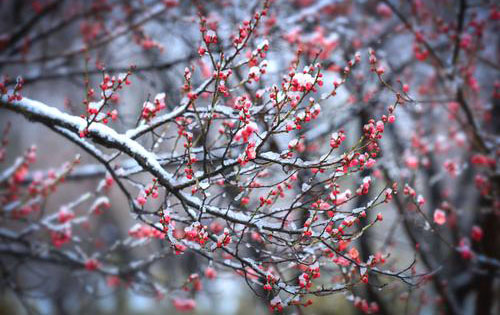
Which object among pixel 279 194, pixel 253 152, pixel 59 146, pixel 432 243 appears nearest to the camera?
pixel 253 152

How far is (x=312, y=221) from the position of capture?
274 cm

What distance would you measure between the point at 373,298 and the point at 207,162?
17.0 feet

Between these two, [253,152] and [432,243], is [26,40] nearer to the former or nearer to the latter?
[253,152]

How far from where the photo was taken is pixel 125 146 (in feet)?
9.58

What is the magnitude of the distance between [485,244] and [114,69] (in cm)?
723

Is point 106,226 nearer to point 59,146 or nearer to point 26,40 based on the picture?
point 59,146

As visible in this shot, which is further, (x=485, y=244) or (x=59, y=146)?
(x=59, y=146)

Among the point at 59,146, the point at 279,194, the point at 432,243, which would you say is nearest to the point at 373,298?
the point at 432,243

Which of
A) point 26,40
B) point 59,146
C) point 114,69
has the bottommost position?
point 114,69

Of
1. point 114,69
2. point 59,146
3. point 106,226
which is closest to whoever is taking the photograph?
point 114,69

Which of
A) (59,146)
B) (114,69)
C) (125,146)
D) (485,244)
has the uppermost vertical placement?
(59,146)

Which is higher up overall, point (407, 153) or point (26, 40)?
point (26, 40)

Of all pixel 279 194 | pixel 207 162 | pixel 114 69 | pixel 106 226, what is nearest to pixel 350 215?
pixel 279 194

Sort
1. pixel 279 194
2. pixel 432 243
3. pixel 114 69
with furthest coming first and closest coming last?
pixel 432 243 → pixel 114 69 → pixel 279 194
